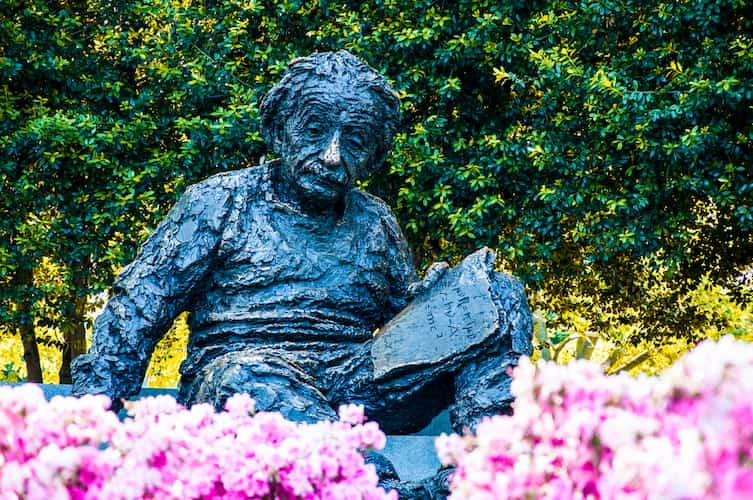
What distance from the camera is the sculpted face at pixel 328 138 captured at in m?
3.67

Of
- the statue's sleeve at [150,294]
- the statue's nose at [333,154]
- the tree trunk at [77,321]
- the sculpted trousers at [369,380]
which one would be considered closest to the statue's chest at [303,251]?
the statue's sleeve at [150,294]

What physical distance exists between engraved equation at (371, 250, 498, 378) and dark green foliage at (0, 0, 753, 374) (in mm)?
Result: 3019

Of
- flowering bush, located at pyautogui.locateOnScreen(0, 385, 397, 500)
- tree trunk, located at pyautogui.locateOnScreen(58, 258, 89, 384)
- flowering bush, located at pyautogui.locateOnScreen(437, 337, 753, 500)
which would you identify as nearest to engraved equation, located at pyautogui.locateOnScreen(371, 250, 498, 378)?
flowering bush, located at pyautogui.locateOnScreen(0, 385, 397, 500)

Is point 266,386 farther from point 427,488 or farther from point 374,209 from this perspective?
point 374,209

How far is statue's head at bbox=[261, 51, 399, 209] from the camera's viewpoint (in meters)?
3.68

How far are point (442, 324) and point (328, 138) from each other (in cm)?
85

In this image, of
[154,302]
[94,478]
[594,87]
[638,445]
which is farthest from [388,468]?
[594,87]

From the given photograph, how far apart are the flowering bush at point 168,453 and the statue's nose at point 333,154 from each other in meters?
1.51

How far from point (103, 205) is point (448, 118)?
2.73 m

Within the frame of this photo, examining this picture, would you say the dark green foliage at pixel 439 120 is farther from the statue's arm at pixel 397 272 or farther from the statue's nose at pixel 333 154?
the statue's nose at pixel 333 154

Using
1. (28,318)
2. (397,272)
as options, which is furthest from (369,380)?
(28,318)

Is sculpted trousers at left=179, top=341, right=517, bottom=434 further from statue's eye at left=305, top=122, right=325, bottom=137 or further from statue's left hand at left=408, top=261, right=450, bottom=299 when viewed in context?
statue's eye at left=305, top=122, right=325, bottom=137

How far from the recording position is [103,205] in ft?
23.9

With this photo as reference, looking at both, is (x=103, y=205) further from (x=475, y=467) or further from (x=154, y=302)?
(x=475, y=467)
